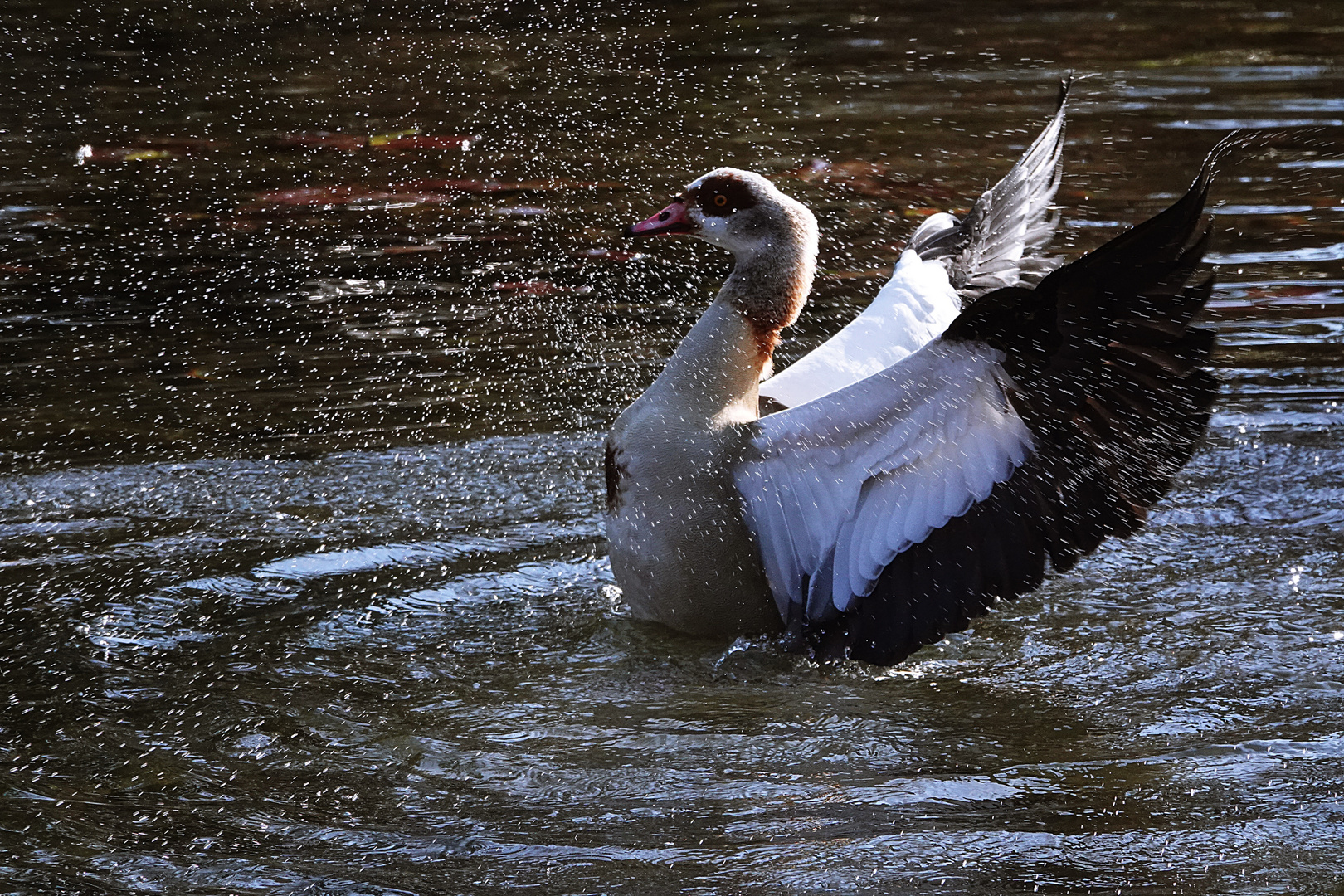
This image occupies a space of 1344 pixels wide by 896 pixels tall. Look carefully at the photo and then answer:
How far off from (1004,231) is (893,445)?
5.94 feet

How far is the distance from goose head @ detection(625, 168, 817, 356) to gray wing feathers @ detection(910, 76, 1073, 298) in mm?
971

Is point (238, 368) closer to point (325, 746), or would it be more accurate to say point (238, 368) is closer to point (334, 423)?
point (334, 423)

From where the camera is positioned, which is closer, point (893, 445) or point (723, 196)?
point (893, 445)

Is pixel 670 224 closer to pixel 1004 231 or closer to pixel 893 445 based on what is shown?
pixel 893 445

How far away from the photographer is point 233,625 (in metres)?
4.19

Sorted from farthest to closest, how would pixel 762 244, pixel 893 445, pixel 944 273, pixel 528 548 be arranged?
1. pixel 944 273
2. pixel 528 548
3. pixel 762 244
4. pixel 893 445

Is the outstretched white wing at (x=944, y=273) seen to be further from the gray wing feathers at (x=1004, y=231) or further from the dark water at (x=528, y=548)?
the dark water at (x=528, y=548)

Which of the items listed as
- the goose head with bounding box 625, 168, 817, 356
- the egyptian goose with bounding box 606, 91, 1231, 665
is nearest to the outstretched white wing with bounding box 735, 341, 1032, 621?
the egyptian goose with bounding box 606, 91, 1231, 665

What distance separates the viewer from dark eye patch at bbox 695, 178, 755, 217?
4336 millimetres

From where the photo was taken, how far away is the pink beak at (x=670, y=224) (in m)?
4.47

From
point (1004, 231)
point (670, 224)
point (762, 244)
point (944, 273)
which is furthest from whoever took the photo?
point (1004, 231)

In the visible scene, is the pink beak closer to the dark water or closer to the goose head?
the goose head

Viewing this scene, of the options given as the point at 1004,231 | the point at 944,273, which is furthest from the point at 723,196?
the point at 1004,231

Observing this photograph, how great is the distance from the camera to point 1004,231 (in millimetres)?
5297
